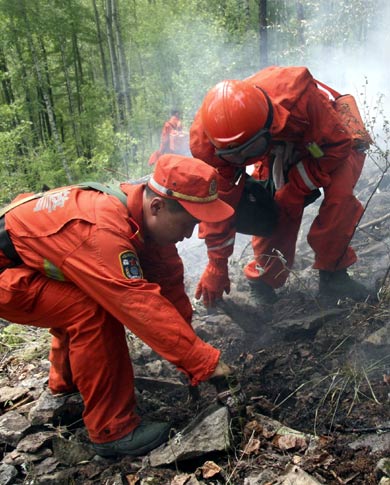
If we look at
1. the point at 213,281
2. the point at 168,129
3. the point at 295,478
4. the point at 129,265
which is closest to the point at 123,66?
the point at 168,129

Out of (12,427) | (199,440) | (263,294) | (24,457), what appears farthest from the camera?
(263,294)

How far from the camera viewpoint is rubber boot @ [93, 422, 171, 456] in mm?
2273

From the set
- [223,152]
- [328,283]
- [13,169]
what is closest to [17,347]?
[223,152]

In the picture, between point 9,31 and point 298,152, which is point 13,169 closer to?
point 9,31

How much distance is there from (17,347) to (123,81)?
1575 cm

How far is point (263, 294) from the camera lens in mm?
4109

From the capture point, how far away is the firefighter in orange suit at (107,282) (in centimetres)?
202

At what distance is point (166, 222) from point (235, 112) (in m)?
0.92

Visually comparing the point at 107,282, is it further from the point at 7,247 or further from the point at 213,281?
the point at 213,281

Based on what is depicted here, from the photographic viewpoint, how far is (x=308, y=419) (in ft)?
7.69

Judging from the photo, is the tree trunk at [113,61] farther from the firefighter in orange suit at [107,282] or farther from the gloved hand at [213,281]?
the firefighter in orange suit at [107,282]

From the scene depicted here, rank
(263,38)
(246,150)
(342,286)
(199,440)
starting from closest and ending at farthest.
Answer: (199,440) < (246,150) < (342,286) < (263,38)

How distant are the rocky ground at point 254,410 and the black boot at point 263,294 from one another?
0.88 ft

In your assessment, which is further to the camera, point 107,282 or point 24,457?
point 24,457
